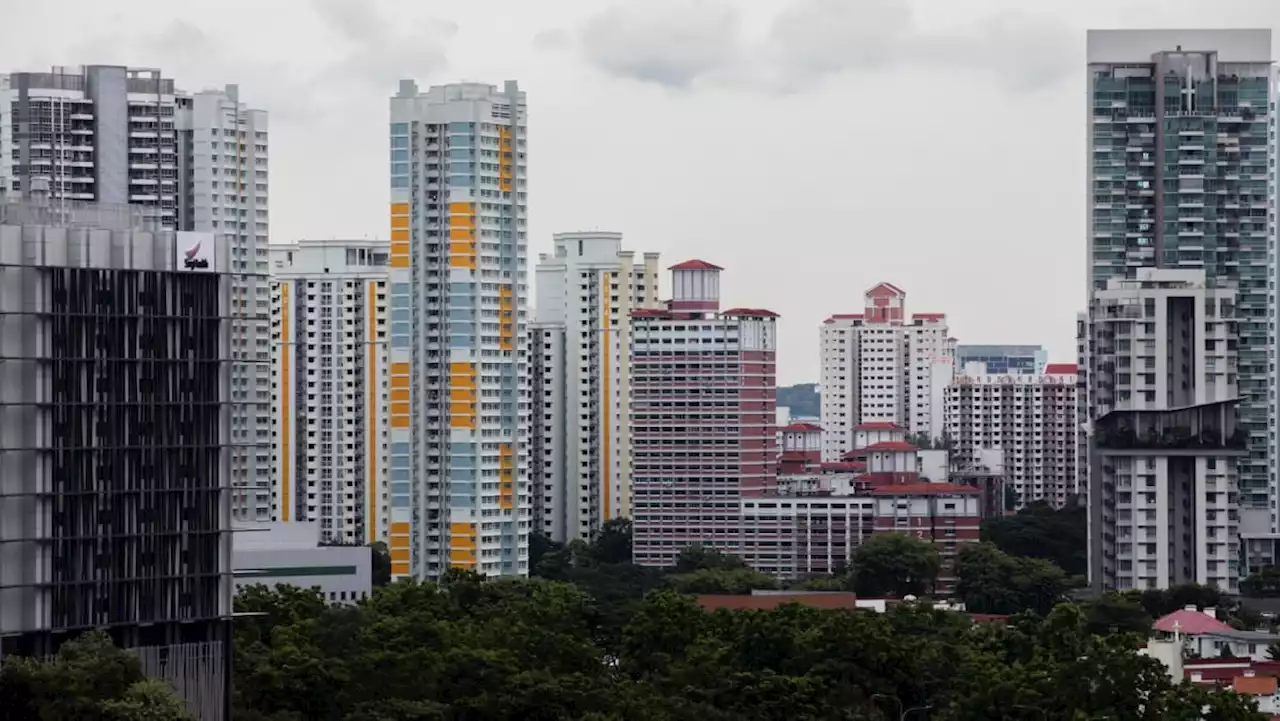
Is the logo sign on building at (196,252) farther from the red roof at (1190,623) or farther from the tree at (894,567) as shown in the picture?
the tree at (894,567)

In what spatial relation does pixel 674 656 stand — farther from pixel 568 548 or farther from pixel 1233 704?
pixel 568 548

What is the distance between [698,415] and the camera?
5725cm

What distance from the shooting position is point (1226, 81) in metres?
50.5

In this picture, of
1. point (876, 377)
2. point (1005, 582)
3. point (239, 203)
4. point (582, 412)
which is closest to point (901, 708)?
point (1005, 582)

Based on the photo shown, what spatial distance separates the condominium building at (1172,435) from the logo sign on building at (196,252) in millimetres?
23860

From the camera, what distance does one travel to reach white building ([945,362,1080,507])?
7500 cm

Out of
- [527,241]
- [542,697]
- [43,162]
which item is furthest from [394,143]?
[542,697]

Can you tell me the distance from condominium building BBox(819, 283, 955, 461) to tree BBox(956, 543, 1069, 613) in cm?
3461

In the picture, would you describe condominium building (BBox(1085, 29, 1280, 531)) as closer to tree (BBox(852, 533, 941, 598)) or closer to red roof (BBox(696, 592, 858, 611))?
tree (BBox(852, 533, 941, 598))

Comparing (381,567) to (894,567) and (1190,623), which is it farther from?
(1190,623)

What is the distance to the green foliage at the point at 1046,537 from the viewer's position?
57219 mm

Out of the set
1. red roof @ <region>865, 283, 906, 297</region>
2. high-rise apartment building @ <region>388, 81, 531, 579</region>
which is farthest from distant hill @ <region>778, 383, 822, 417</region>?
high-rise apartment building @ <region>388, 81, 531, 579</region>

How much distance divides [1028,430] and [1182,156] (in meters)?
26.4

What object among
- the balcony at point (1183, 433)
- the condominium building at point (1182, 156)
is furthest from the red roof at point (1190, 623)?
the condominium building at point (1182, 156)
